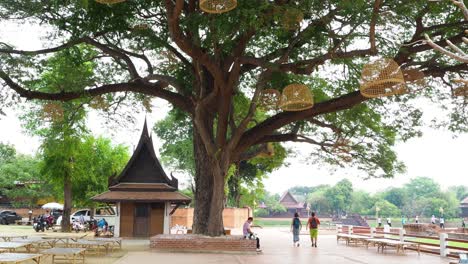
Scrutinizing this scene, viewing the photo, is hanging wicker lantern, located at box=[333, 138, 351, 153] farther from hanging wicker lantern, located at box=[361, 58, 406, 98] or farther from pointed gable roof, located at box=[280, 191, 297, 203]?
pointed gable roof, located at box=[280, 191, 297, 203]

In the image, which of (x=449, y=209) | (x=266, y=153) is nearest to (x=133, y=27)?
(x=266, y=153)

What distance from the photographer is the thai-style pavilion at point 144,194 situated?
2278 centimetres

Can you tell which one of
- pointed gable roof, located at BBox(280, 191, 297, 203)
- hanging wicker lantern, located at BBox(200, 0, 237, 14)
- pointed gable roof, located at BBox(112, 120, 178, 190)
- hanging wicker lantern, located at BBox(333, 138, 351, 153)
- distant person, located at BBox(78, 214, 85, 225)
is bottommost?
distant person, located at BBox(78, 214, 85, 225)

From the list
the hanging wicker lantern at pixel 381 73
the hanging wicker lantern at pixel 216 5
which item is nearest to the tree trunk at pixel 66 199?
the hanging wicker lantern at pixel 216 5

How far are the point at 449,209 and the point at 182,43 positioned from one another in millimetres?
57392

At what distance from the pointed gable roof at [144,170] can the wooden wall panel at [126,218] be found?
3.82 ft

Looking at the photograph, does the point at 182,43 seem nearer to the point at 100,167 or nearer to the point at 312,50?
the point at 312,50

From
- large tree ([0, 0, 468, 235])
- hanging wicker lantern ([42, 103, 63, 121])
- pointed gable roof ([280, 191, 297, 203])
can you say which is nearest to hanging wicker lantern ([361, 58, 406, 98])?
large tree ([0, 0, 468, 235])

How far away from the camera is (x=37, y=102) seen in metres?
20.5

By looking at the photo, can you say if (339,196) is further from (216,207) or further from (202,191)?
(216,207)

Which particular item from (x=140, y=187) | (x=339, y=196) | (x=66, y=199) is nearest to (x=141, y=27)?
(x=140, y=187)

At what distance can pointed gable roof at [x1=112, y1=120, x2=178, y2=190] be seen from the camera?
23578 mm

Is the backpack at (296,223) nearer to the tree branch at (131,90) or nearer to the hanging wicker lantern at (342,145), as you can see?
the hanging wicker lantern at (342,145)

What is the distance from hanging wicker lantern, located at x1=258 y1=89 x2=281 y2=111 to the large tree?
22.2 inches
